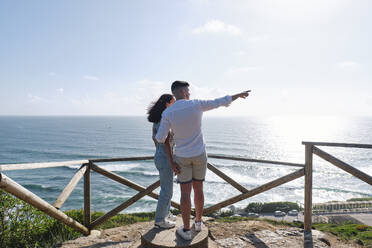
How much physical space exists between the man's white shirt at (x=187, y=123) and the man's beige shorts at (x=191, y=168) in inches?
2.6

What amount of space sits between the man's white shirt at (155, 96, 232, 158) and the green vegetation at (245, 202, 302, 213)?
83.8 ft

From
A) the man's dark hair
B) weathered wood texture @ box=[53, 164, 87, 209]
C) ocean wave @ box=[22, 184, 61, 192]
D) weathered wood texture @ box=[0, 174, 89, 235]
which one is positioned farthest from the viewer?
ocean wave @ box=[22, 184, 61, 192]

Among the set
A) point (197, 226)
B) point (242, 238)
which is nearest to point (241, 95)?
point (197, 226)

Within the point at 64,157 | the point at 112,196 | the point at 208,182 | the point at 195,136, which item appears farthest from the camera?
the point at 64,157

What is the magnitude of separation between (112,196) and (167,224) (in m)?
28.5

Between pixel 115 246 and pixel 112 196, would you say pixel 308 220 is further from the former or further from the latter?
pixel 112 196

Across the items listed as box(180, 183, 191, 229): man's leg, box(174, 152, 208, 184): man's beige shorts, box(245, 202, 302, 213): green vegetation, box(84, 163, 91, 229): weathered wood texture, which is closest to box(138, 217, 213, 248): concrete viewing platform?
box(180, 183, 191, 229): man's leg

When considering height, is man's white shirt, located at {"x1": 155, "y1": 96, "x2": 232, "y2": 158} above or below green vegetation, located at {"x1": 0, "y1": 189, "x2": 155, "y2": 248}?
above

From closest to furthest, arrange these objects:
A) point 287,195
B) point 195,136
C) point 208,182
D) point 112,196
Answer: point 195,136 < point 112,196 < point 287,195 < point 208,182

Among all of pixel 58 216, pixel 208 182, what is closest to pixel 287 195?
pixel 208 182

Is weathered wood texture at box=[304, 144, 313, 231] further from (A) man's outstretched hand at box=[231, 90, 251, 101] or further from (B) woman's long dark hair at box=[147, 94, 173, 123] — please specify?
(B) woman's long dark hair at box=[147, 94, 173, 123]

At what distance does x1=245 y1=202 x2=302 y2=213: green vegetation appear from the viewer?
2687 cm

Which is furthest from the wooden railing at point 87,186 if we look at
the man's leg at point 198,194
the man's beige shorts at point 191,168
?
the man's beige shorts at point 191,168

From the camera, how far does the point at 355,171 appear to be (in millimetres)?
3891
